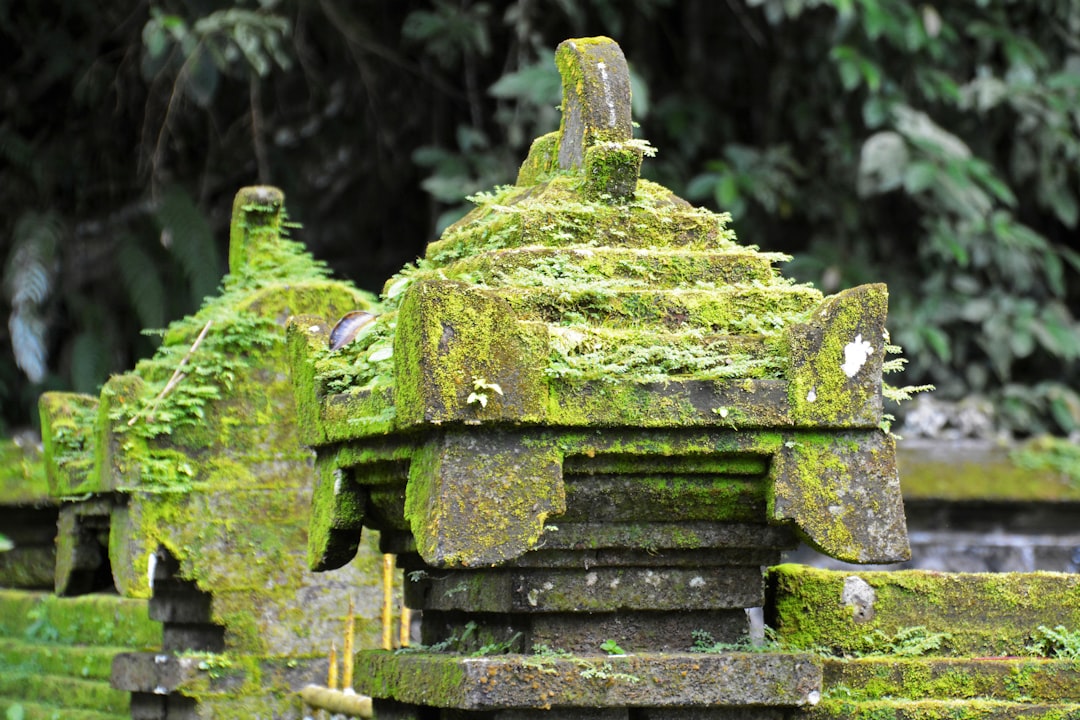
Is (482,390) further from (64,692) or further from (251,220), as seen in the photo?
(64,692)

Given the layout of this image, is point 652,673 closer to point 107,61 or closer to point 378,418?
point 378,418

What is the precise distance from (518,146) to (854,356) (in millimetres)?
6060

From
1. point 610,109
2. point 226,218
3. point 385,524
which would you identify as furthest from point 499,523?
point 226,218

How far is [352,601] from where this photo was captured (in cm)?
485

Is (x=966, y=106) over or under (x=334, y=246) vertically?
over

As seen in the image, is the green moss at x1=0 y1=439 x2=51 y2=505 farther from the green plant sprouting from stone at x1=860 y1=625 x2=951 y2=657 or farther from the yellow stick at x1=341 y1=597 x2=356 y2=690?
the green plant sprouting from stone at x1=860 y1=625 x2=951 y2=657

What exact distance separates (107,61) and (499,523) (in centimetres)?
741

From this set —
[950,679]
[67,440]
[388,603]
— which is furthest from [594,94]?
[67,440]

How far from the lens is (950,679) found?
10.4 ft

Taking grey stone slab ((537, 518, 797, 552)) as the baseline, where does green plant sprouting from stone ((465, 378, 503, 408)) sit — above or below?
above

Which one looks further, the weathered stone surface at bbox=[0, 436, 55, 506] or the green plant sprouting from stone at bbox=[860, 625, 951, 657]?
the weathered stone surface at bbox=[0, 436, 55, 506]

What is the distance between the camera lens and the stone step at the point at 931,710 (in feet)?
10.1

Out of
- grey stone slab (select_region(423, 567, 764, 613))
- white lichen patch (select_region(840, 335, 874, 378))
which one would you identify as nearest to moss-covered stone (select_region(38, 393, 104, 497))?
grey stone slab (select_region(423, 567, 764, 613))

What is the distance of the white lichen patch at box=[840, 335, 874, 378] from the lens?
9.52 ft
